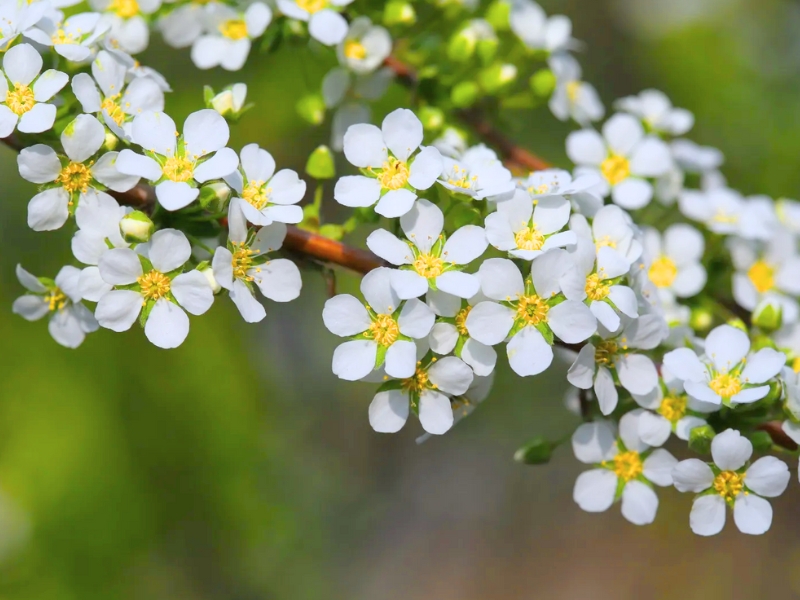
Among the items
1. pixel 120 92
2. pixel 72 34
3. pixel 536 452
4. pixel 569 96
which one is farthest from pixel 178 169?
pixel 569 96

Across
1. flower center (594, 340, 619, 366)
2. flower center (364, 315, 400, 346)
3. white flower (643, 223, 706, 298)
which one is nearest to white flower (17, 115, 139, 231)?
flower center (364, 315, 400, 346)

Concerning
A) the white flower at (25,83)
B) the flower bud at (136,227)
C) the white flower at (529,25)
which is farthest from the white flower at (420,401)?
the white flower at (529,25)

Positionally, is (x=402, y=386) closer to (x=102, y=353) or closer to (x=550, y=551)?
(x=102, y=353)

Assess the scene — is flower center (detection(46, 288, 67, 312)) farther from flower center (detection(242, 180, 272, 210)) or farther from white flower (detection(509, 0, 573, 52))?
white flower (detection(509, 0, 573, 52))

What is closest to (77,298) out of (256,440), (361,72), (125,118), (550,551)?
(125,118)

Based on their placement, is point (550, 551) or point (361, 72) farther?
point (550, 551)

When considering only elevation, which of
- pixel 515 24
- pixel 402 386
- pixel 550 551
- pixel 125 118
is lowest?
pixel 550 551

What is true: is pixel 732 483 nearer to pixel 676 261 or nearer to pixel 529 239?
pixel 529 239
